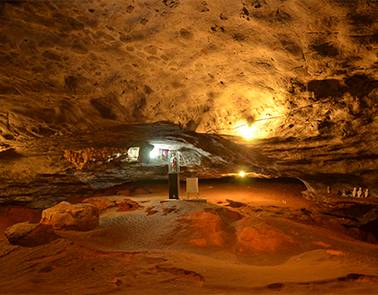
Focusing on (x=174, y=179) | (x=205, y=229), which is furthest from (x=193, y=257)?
(x=174, y=179)

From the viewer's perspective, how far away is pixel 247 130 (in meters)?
7.77

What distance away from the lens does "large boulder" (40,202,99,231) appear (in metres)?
7.70

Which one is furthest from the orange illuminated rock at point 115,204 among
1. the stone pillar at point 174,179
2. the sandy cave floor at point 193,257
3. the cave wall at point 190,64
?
the cave wall at point 190,64

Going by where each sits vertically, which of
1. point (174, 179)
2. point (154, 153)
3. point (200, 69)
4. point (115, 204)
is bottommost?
point (115, 204)

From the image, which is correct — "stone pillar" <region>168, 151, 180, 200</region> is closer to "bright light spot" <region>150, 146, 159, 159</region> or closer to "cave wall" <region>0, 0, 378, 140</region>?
"bright light spot" <region>150, 146, 159, 159</region>

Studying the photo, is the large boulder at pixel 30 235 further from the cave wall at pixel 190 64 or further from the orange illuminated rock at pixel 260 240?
the orange illuminated rock at pixel 260 240

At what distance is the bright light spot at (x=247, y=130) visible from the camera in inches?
300

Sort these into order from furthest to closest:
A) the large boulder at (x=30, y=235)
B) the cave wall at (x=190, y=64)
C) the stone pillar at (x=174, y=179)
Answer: the stone pillar at (x=174, y=179)
the large boulder at (x=30, y=235)
the cave wall at (x=190, y=64)

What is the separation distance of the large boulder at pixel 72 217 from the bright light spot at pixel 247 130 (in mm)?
4222

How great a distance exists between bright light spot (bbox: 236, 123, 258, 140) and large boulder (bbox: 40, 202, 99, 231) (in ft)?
13.9

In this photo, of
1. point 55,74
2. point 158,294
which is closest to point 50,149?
point 55,74

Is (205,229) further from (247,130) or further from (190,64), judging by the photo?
(190,64)

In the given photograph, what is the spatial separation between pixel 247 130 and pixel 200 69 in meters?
2.37

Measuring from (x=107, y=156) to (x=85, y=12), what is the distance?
7594mm
